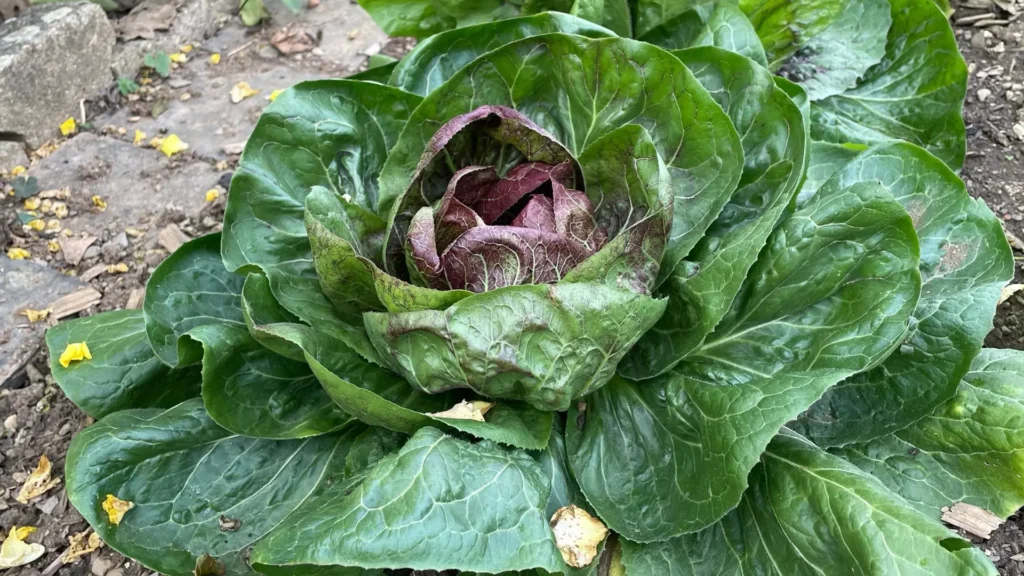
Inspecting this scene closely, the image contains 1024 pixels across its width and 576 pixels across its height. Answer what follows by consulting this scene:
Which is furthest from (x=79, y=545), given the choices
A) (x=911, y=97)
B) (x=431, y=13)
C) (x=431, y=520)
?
(x=911, y=97)

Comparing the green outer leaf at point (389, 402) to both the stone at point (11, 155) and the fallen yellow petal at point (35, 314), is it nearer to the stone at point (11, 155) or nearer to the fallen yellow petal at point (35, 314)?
the fallen yellow petal at point (35, 314)

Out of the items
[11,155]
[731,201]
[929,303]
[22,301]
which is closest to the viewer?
[929,303]

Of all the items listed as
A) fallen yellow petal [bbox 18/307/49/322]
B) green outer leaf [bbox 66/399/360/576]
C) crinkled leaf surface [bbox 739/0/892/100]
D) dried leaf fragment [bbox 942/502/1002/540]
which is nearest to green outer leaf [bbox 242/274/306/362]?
green outer leaf [bbox 66/399/360/576]

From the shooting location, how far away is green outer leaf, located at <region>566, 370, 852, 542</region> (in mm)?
2043

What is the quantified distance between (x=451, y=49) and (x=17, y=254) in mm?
2591

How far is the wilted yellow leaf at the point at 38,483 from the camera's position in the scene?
297 cm

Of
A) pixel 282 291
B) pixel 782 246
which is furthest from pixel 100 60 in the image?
pixel 782 246

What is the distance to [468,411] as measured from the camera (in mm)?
2287

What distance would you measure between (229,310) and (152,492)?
2.28ft

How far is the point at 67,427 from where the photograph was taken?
125 inches

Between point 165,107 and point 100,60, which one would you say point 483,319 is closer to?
point 165,107

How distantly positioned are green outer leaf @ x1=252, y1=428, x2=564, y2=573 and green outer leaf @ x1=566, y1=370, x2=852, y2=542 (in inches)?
12.6

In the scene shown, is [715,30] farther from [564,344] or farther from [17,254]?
[17,254]

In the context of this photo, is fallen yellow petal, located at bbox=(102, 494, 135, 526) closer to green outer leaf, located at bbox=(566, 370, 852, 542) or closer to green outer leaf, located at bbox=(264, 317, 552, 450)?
green outer leaf, located at bbox=(264, 317, 552, 450)
